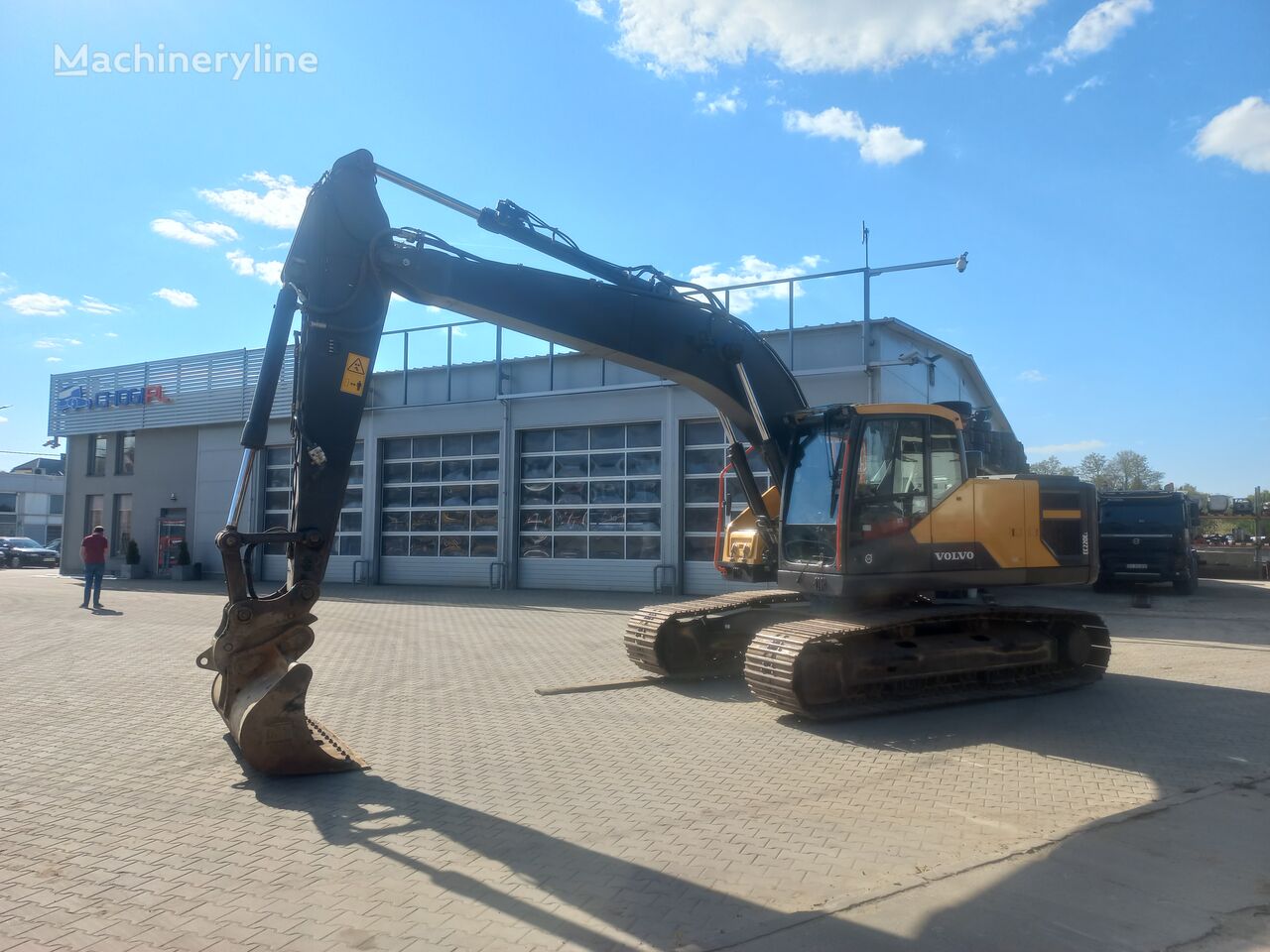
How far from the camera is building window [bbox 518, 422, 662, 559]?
2219 centimetres

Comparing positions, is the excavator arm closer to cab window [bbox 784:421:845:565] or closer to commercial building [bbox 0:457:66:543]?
cab window [bbox 784:421:845:565]

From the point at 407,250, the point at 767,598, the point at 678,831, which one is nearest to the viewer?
the point at 678,831

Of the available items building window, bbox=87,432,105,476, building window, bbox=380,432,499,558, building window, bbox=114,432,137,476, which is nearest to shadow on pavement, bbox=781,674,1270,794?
building window, bbox=380,432,499,558

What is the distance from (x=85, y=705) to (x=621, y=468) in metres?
14.7

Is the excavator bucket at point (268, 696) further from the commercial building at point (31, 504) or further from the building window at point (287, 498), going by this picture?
the commercial building at point (31, 504)

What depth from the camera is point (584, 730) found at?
7910mm

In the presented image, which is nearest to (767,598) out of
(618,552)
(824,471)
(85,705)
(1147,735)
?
(824,471)

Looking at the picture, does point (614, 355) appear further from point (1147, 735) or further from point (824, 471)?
point (1147, 735)

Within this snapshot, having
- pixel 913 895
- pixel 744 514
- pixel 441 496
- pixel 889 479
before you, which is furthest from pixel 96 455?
pixel 913 895

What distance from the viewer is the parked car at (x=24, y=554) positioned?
4009 cm

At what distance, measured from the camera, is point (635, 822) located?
217 inches

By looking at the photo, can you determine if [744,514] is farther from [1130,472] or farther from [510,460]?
[1130,472]

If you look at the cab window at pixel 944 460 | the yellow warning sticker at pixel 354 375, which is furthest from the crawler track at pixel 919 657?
the yellow warning sticker at pixel 354 375

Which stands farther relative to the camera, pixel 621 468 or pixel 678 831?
pixel 621 468
